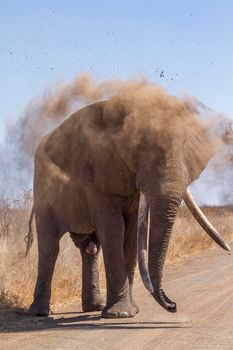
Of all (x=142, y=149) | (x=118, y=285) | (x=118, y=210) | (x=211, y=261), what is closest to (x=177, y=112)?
(x=142, y=149)

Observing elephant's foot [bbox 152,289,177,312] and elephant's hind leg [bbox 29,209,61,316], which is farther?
elephant's hind leg [bbox 29,209,61,316]

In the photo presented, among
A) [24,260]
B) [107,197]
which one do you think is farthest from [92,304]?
[24,260]

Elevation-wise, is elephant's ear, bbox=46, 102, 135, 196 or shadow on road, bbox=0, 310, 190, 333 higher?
elephant's ear, bbox=46, 102, 135, 196

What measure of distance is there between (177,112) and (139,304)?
9.68ft

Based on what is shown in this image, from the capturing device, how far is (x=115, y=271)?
10133mm

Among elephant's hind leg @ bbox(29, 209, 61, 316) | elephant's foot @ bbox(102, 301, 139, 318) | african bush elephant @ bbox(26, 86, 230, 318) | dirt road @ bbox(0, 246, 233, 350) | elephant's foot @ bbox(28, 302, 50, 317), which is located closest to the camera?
dirt road @ bbox(0, 246, 233, 350)

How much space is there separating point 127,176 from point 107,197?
0.48 metres

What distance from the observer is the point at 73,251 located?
15977 millimetres

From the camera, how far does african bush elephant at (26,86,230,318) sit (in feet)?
31.0

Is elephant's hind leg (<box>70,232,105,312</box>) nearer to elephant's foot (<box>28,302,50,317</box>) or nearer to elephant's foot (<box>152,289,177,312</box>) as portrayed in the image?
elephant's foot (<box>28,302,50,317</box>)

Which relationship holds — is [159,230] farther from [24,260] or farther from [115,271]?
[24,260]

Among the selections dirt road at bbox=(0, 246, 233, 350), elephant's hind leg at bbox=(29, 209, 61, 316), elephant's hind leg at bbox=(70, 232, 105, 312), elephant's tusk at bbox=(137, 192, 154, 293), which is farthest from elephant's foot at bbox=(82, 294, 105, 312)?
elephant's tusk at bbox=(137, 192, 154, 293)

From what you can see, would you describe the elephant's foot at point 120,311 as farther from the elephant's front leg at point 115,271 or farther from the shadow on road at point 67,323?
the shadow on road at point 67,323

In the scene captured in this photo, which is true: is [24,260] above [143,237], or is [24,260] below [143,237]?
below
